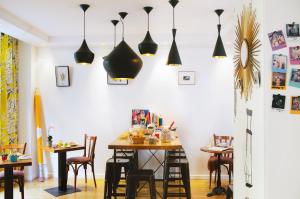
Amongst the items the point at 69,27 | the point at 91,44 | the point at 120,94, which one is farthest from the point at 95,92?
the point at 69,27

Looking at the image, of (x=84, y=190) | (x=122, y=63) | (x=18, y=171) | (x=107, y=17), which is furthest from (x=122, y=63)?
(x=84, y=190)

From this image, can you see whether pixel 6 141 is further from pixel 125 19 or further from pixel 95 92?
pixel 125 19

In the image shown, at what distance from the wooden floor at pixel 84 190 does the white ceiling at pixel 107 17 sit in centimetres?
267

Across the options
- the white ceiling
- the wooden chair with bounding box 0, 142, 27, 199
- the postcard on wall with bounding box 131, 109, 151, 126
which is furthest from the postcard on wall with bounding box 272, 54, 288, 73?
the postcard on wall with bounding box 131, 109, 151, 126

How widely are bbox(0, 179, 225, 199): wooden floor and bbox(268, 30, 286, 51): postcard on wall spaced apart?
11.7ft

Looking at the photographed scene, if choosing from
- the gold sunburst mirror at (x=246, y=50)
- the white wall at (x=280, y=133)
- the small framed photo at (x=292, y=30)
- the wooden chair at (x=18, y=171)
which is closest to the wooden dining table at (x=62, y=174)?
the wooden chair at (x=18, y=171)

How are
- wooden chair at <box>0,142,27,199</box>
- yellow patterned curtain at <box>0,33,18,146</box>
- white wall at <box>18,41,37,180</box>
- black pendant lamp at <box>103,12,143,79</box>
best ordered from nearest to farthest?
black pendant lamp at <box>103,12,143,79</box>
wooden chair at <box>0,142,27,199</box>
yellow patterned curtain at <box>0,33,18,146</box>
white wall at <box>18,41,37,180</box>

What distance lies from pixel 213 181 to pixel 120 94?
2411 millimetres

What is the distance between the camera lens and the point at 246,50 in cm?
225

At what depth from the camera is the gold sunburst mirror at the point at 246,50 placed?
209cm

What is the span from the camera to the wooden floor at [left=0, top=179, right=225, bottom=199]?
4990mm

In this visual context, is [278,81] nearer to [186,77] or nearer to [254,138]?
[254,138]

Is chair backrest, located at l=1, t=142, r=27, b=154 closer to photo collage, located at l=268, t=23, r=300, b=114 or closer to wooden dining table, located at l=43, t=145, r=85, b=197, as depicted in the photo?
wooden dining table, located at l=43, t=145, r=85, b=197

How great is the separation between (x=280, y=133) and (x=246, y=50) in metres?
0.66
